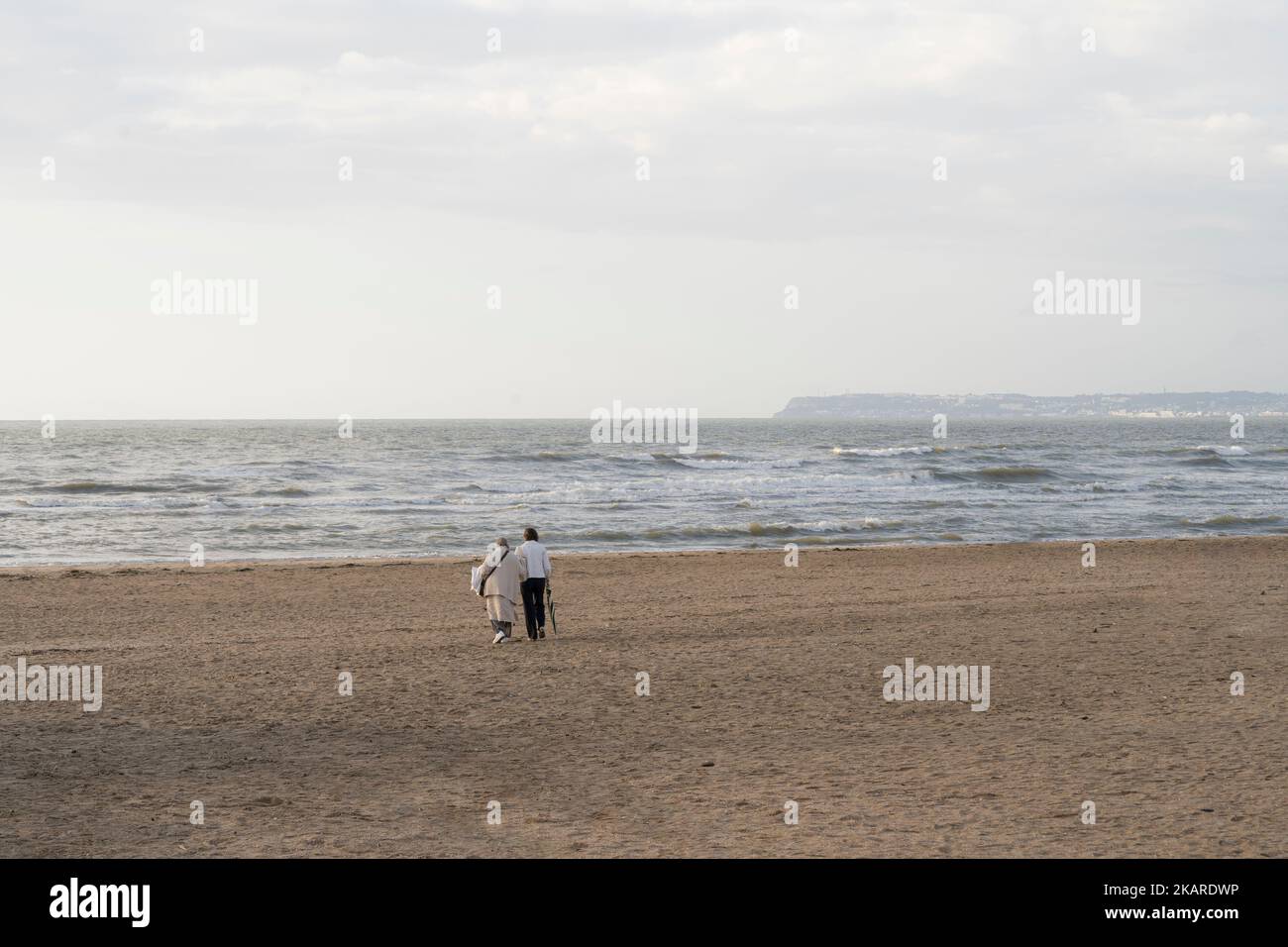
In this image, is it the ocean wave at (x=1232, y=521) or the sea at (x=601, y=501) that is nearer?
the sea at (x=601, y=501)

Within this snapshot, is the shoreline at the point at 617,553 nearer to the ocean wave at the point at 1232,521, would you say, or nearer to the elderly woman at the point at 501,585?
the ocean wave at the point at 1232,521

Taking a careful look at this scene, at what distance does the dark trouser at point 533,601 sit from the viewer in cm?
1417

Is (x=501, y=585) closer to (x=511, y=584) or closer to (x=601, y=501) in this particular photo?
(x=511, y=584)

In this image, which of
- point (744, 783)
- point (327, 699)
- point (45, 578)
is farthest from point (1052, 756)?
point (45, 578)

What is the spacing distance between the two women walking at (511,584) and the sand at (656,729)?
1.39 feet

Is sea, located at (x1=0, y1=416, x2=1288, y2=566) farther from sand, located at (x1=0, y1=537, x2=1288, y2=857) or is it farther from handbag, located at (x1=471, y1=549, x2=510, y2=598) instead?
handbag, located at (x1=471, y1=549, x2=510, y2=598)

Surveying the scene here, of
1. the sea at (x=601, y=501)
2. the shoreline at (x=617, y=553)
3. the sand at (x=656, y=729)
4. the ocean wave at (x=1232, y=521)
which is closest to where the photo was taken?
the sand at (x=656, y=729)

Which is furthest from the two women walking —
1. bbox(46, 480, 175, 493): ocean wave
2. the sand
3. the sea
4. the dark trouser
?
bbox(46, 480, 175, 493): ocean wave

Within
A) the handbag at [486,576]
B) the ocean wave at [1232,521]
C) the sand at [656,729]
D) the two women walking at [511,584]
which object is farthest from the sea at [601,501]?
the two women walking at [511,584]

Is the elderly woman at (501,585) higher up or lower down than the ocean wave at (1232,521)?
higher up

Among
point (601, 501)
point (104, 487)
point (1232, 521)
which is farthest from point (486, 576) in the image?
point (104, 487)

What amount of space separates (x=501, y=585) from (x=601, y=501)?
25.5 metres

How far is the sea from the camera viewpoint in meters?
29.4

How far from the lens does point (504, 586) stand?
46.3ft
